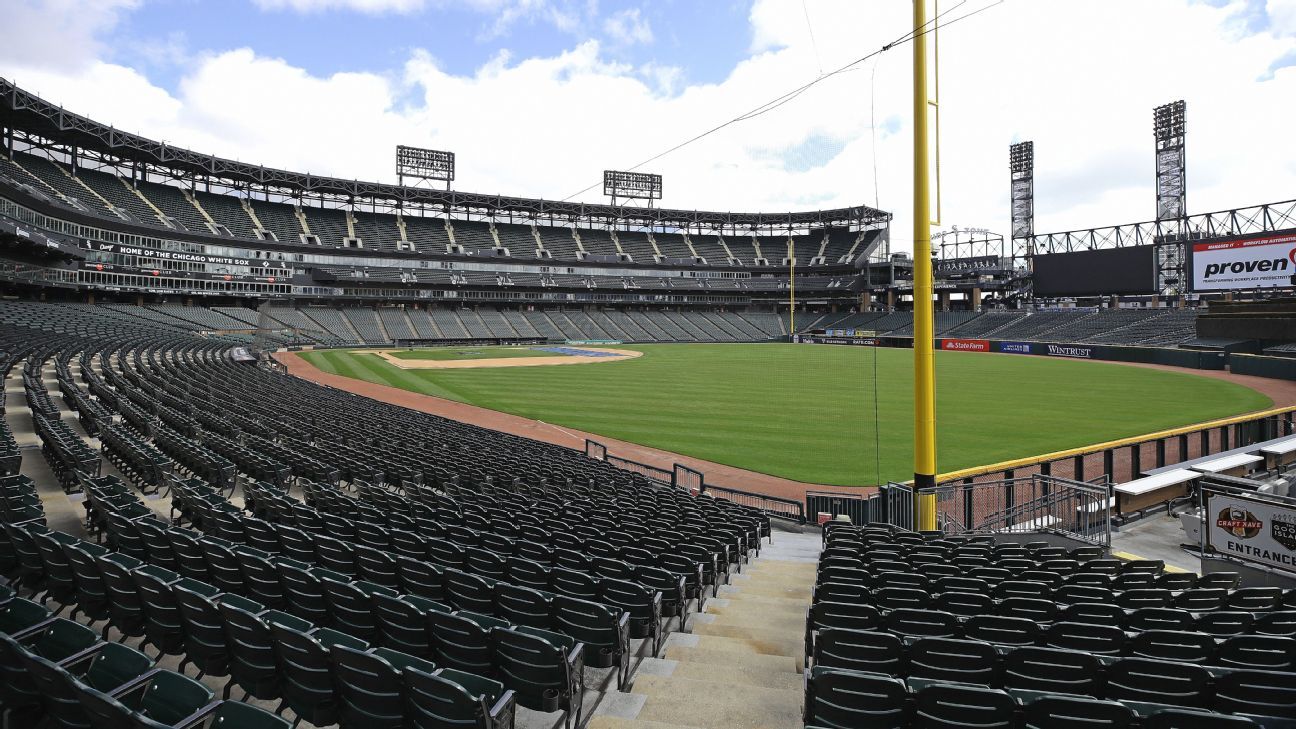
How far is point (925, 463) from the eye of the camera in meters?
11.0

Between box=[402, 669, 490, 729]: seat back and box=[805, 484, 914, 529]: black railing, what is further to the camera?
box=[805, 484, 914, 529]: black railing

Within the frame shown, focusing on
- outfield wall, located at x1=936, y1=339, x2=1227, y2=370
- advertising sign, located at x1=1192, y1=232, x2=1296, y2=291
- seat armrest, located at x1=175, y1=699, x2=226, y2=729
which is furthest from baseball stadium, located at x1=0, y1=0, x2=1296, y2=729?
outfield wall, located at x1=936, y1=339, x2=1227, y2=370

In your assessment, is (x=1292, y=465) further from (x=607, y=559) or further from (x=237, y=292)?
(x=237, y=292)

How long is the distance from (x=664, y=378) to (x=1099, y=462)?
25.6 metres

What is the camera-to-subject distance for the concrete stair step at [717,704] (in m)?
4.70

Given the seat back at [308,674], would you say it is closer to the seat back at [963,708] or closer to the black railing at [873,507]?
the seat back at [963,708]

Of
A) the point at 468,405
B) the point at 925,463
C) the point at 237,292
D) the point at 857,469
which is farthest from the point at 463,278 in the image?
the point at 925,463

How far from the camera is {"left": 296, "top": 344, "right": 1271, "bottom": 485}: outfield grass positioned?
794 inches

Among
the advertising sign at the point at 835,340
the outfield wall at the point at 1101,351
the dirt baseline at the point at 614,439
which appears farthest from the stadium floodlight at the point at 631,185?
the dirt baseline at the point at 614,439

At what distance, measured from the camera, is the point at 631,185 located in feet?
354

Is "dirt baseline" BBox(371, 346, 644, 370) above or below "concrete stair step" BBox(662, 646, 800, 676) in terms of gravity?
above

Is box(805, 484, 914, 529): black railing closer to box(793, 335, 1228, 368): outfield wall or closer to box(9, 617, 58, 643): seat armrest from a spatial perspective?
box(9, 617, 58, 643): seat armrest

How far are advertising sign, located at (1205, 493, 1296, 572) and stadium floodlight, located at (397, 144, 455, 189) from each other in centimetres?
9783

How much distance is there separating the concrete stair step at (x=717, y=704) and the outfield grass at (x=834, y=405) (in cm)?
921
